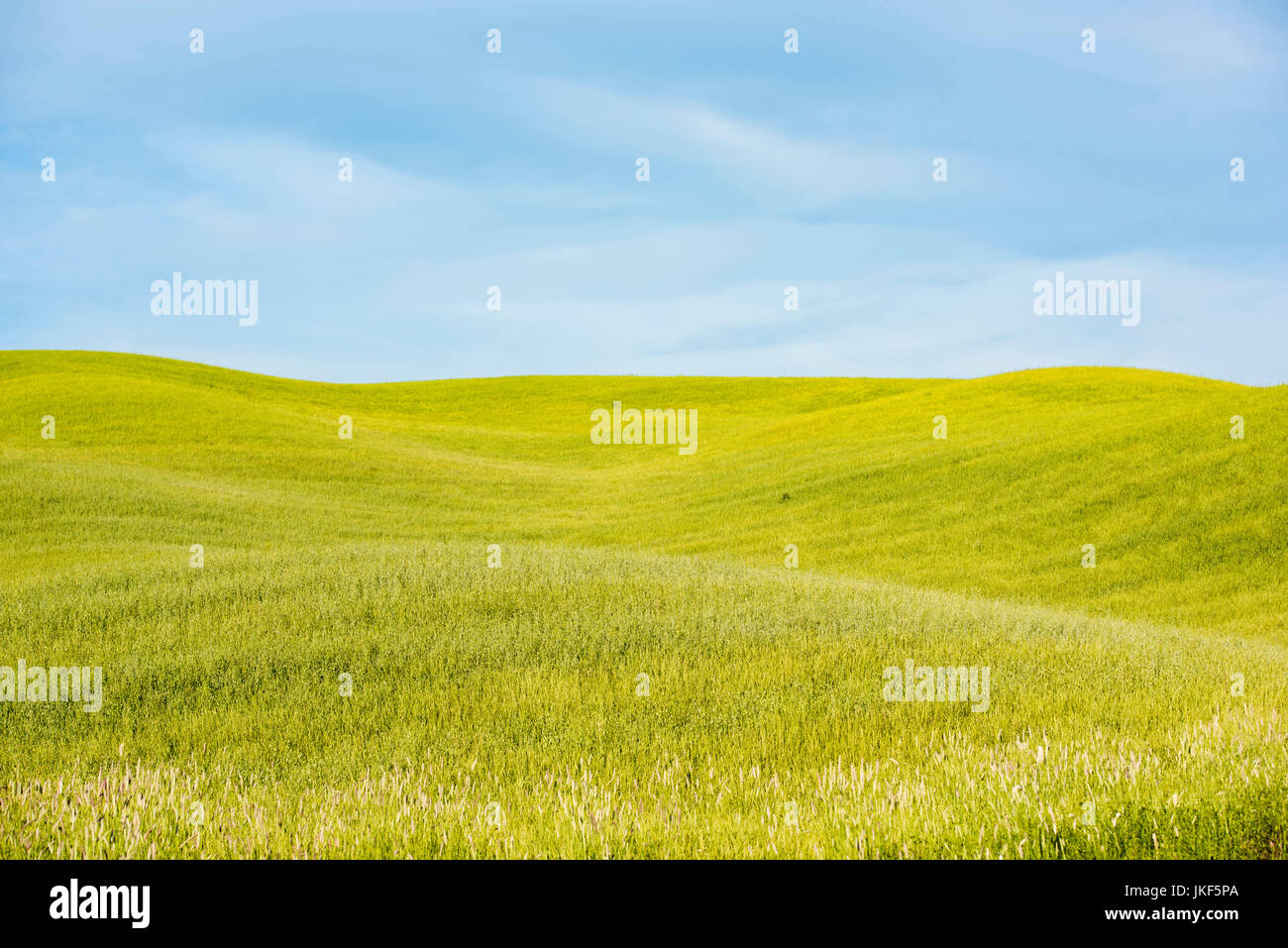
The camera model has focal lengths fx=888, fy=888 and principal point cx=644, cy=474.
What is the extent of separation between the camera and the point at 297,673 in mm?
9875

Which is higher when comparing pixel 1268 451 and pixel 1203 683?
pixel 1268 451

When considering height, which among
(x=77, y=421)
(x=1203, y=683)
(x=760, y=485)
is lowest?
(x=1203, y=683)

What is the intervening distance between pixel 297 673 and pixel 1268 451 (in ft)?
101

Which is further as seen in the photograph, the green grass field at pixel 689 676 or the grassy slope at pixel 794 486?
the grassy slope at pixel 794 486

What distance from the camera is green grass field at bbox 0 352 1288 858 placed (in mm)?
4734

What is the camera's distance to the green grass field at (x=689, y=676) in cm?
473

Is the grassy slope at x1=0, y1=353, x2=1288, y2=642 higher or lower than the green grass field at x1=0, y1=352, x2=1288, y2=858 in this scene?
higher

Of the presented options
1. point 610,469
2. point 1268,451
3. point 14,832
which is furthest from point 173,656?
point 610,469

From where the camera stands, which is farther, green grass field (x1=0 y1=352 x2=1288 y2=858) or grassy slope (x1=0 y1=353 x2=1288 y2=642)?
grassy slope (x1=0 y1=353 x2=1288 y2=642)

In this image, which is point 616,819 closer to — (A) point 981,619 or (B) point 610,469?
(A) point 981,619

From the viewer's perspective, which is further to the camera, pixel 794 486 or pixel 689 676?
pixel 794 486

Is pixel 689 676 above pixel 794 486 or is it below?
below

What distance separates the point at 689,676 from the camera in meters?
9.37

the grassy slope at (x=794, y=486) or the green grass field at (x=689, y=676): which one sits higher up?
the grassy slope at (x=794, y=486)
